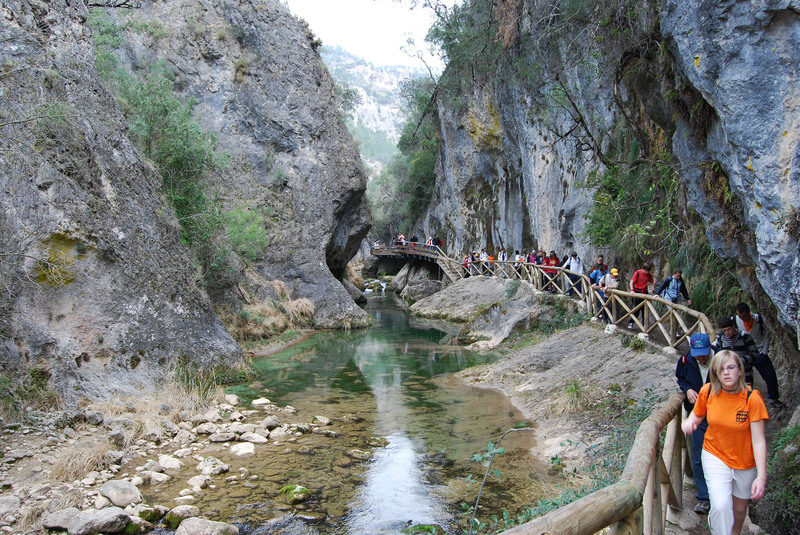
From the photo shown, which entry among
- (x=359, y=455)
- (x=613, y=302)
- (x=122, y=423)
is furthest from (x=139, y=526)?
(x=613, y=302)

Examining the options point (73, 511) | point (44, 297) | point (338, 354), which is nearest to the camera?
point (73, 511)

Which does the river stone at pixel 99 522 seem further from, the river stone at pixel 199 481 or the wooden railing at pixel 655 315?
the wooden railing at pixel 655 315

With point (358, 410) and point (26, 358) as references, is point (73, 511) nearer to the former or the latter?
point (26, 358)

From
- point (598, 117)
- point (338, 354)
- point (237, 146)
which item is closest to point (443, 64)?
point (237, 146)

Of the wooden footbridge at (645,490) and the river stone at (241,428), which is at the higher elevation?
the wooden footbridge at (645,490)

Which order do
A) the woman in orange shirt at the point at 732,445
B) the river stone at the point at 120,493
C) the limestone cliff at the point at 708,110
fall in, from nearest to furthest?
the woman in orange shirt at the point at 732,445
the limestone cliff at the point at 708,110
the river stone at the point at 120,493

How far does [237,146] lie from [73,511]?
2294 centimetres

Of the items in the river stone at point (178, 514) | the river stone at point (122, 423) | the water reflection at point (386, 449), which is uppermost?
the river stone at point (122, 423)

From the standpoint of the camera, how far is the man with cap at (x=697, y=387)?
4613 mm

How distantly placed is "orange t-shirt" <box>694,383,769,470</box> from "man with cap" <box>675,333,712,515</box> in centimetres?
84

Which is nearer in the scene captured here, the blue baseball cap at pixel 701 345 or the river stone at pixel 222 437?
the blue baseball cap at pixel 701 345

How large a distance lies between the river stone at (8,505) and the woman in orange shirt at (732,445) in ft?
21.5

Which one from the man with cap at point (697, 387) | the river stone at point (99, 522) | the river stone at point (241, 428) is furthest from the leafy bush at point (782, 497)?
the river stone at point (241, 428)

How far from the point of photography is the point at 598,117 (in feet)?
63.4
